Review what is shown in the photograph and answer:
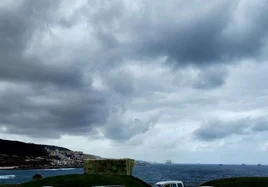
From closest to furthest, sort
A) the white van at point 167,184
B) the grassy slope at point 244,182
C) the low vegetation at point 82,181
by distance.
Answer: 1. the white van at point 167,184
2. the grassy slope at point 244,182
3. the low vegetation at point 82,181

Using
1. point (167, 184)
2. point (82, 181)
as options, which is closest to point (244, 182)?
point (167, 184)

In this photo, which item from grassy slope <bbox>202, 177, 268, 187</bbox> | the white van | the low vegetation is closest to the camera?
the white van

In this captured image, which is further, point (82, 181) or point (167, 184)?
point (82, 181)

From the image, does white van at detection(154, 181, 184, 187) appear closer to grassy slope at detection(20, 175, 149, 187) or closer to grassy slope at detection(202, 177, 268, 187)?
grassy slope at detection(202, 177, 268, 187)

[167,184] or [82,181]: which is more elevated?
[82,181]

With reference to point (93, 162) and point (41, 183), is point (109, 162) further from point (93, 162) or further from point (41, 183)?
point (41, 183)

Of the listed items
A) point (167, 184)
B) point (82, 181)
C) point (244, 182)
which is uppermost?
point (244, 182)

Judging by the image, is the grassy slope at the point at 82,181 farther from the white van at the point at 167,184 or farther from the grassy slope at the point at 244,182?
the white van at the point at 167,184

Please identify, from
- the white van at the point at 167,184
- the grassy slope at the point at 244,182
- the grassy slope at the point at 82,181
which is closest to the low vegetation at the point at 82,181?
the grassy slope at the point at 82,181

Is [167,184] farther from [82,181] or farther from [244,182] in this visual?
[82,181]

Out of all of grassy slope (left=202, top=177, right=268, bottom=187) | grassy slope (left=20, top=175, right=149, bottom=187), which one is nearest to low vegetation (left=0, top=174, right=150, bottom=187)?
grassy slope (left=20, top=175, right=149, bottom=187)

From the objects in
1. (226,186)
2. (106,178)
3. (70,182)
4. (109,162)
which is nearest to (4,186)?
(70,182)

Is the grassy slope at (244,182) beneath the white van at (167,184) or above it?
above

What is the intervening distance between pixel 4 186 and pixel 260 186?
39.0m
